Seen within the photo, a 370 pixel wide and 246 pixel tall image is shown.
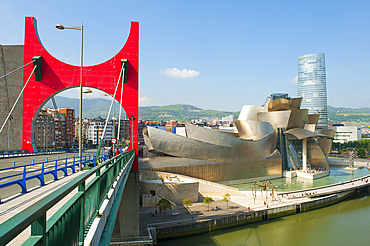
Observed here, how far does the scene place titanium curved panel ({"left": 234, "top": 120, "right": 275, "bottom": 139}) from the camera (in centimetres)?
3603

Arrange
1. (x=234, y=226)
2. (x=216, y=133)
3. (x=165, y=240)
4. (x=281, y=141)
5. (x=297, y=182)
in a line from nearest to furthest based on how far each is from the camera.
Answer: (x=165, y=240)
(x=234, y=226)
(x=216, y=133)
(x=297, y=182)
(x=281, y=141)

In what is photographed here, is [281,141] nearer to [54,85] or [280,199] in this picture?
[280,199]

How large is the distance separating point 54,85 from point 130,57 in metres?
5.85

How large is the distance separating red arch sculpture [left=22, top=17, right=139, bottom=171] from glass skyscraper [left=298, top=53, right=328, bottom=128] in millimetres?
116785

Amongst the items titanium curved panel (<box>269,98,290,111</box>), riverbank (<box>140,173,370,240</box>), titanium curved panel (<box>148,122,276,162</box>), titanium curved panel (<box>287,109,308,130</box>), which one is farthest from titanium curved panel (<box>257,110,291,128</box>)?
riverbank (<box>140,173,370,240</box>)

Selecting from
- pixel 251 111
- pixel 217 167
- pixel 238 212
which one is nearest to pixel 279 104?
pixel 251 111

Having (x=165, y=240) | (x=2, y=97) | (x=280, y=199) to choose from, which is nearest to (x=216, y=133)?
(x=280, y=199)

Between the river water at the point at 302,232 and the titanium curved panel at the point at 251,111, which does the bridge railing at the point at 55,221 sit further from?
the titanium curved panel at the point at 251,111

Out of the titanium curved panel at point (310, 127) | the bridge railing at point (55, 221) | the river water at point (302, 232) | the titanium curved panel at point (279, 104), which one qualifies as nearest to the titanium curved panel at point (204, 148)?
the titanium curved panel at point (279, 104)

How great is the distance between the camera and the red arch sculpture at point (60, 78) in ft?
59.0

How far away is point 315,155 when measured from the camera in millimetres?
40469

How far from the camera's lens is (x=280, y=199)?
2531 centimetres

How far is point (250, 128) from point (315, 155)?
1329 centimetres

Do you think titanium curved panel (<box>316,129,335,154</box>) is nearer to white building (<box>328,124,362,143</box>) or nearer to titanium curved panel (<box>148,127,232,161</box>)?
titanium curved panel (<box>148,127,232,161</box>)
